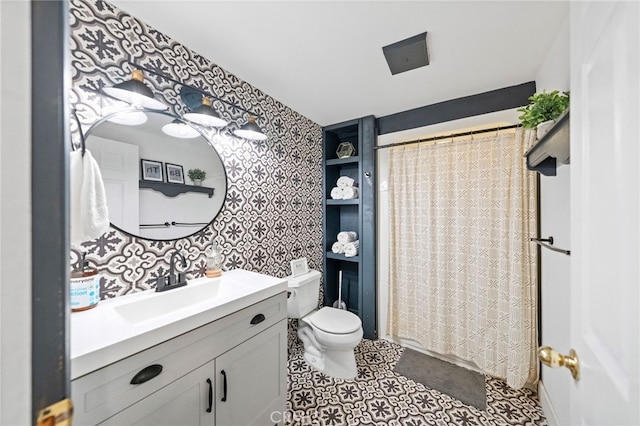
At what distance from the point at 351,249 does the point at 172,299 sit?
1662 mm

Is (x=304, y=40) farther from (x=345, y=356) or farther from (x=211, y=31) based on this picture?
(x=345, y=356)

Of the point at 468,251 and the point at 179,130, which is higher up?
the point at 179,130

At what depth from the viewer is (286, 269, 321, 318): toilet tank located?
203 cm

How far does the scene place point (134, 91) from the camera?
109cm

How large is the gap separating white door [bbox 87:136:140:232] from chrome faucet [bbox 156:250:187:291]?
0.84 ft

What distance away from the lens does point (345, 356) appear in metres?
1.93

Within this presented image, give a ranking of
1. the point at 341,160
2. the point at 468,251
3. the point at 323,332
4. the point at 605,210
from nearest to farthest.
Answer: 1. the point at 605,210
2. the point at 323,332
3. the point at 468,251
4. the point at 341,160

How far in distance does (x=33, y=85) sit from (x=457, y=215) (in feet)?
7.52

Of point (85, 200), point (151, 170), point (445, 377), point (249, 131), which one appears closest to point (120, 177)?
point (151, 170)

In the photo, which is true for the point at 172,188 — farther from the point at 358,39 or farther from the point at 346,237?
the point at 346,237

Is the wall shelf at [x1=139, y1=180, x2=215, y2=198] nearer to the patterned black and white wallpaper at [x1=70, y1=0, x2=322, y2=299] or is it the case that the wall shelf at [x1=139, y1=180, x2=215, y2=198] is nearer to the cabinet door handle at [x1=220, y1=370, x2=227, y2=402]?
the patterned black and white wallpaper at [x1=70, y1=0, x2=322, y2=299]

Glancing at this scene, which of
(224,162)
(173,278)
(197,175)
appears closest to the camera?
(173,278)

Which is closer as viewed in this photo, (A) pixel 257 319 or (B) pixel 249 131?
(A) pixel 257 319

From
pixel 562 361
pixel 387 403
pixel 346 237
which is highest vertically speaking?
pixel 346 237
